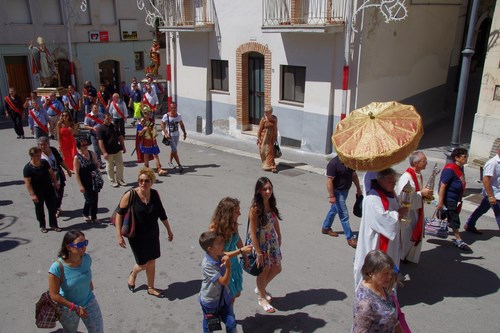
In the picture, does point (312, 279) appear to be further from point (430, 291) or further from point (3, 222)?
point (3, 222)

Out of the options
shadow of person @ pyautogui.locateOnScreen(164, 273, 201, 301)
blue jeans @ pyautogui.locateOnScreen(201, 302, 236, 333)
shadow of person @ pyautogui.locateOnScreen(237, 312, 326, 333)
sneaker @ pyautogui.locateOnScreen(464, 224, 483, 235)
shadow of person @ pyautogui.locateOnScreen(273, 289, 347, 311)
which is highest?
blue jeans @ pyautogui.locateOnScreen(201, 302, 236, 333)

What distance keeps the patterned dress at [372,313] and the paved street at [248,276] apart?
1.51 meters

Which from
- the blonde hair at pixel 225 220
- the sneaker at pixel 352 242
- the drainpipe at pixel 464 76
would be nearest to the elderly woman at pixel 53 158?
the blonde hair at pixel 225 220

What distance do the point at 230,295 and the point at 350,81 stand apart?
329 inches

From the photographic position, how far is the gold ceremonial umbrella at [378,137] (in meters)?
4.59

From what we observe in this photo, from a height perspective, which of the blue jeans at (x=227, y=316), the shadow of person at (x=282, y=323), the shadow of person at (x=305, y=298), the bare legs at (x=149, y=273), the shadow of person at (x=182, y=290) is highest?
the blue jeans at (x=227, y=316)

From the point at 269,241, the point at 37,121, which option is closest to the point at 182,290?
the point at 269,241

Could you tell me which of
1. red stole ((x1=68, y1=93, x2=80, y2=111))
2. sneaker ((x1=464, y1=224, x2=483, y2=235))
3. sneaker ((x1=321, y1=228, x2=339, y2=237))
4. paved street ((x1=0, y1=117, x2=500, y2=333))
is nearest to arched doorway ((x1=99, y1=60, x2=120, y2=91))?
red stole ((x1=68, y1=93, x2=80, y2=111))

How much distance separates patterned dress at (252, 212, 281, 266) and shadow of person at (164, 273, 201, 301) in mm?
1256

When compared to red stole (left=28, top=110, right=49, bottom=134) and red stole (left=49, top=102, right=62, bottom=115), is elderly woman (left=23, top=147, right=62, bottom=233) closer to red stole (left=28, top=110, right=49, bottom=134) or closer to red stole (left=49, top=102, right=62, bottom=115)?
red stole (left=28, top=110, right=49, bottom=134)

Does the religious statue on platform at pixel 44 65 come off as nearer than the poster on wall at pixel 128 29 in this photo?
Yes

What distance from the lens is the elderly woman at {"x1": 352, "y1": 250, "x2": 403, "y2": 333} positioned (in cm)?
329

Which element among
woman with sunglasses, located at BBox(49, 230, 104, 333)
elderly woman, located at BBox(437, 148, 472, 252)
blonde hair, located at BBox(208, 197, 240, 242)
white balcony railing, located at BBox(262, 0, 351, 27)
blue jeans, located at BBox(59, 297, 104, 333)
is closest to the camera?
woman with sunglasses, located at BBox(49, 230, 104, 333)

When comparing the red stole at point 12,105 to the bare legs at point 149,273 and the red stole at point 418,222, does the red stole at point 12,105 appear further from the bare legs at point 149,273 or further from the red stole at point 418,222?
the red stole at point 418,222
